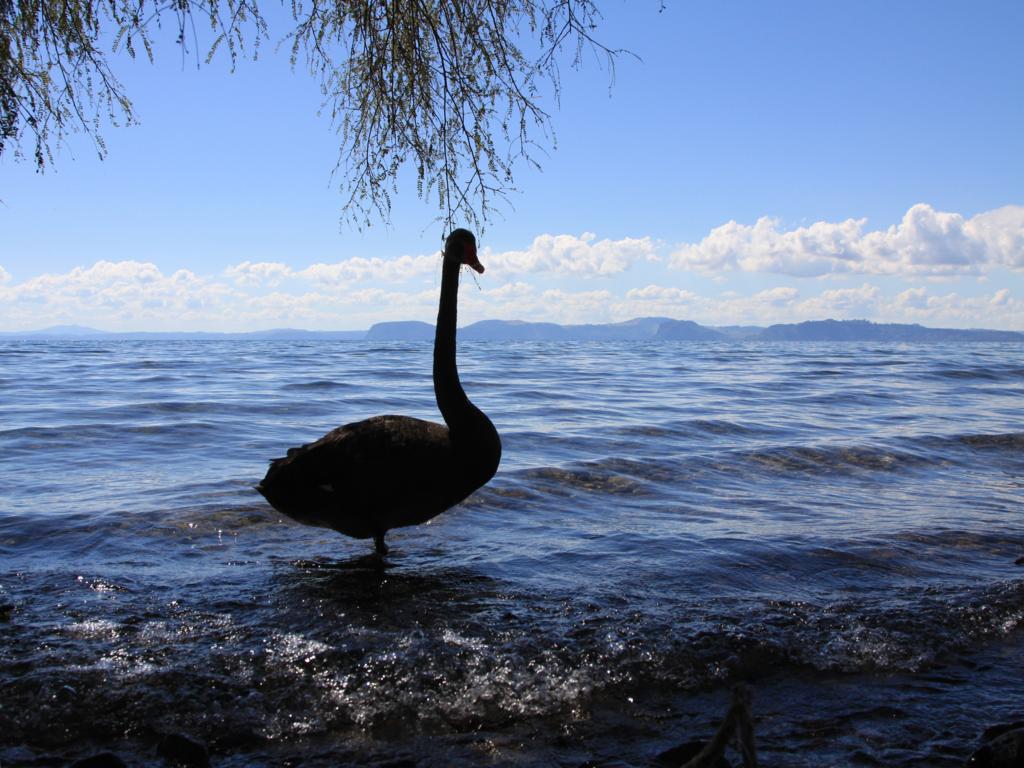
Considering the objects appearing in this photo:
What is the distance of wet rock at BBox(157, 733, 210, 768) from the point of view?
2.76 metres

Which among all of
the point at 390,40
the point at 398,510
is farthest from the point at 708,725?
the point at 390,40

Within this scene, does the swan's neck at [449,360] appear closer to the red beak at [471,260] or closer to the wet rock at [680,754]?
the red beak at [471,260]

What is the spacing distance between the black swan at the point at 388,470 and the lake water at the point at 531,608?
40cm

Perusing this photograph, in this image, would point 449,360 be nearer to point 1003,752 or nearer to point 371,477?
point 371,477

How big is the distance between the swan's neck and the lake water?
3.42ft

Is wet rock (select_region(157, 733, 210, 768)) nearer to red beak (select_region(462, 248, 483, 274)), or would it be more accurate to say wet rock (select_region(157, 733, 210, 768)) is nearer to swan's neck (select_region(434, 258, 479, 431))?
swan's neck (select_region(434, 258, 479, 431))

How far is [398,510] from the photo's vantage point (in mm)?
5305

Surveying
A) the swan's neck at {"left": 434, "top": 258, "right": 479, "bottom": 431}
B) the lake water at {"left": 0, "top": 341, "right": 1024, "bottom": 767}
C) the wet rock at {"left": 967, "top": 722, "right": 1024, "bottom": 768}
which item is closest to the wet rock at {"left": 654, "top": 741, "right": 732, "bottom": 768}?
the lake water at {"left": 0, "top": 341, "right": 1024, "bottom": 767}

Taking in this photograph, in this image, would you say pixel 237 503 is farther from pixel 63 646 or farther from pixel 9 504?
pixel 63 646

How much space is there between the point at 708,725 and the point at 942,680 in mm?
1184

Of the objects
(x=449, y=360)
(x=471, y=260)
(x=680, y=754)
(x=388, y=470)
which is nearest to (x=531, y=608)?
(x=388, y=470)

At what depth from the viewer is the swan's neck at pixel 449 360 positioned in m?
5.48

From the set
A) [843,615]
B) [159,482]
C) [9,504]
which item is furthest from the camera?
[159,482]

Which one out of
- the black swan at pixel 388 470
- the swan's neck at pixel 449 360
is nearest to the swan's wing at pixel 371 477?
the black swan at pixel 388 470
